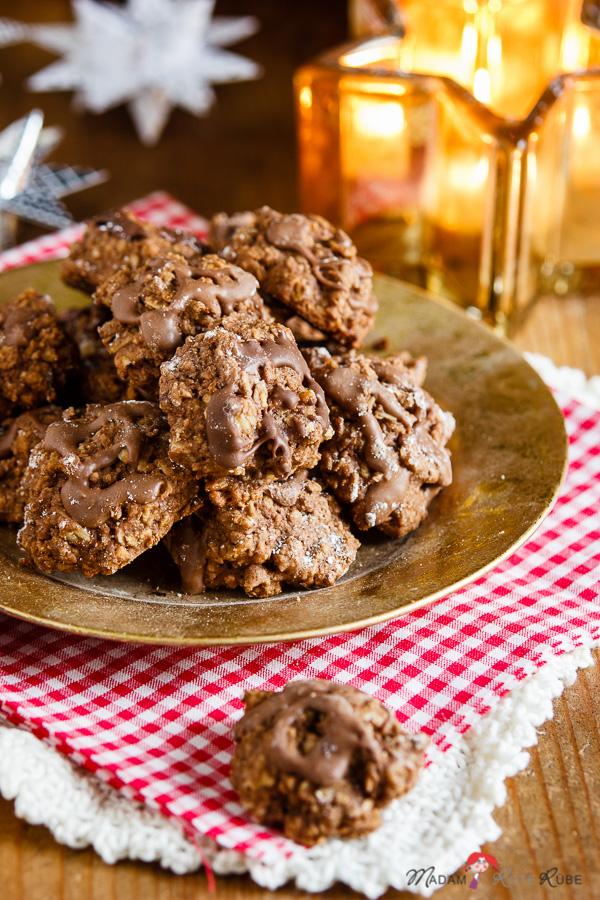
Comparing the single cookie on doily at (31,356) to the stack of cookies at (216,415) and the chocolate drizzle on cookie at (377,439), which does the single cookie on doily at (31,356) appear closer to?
the stack of cookies at (216,415)

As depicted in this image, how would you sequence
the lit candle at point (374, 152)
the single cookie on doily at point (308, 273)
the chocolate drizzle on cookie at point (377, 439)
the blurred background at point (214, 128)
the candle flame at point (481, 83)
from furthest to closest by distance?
the blurred background at point (214, 128)
the candle flame at point (481, 83)
the lit candle at point (374, 152)
the single cookie on doily at point (308, 273)
the chocolate drizzle on cookie at point (377, 439)

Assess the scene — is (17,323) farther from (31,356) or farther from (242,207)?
(242,207)

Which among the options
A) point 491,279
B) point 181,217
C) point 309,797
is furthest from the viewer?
point 181,217

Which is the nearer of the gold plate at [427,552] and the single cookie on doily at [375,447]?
the gold plate at [427,552]

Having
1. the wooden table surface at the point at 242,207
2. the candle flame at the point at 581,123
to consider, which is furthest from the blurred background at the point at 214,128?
the candle flame at the point at 581,123

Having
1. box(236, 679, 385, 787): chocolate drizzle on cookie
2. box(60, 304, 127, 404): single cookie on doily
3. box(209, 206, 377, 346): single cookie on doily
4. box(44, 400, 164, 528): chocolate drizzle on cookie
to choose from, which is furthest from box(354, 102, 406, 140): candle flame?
box(236, 679, 385, 787): chocolate drizzle on cookie

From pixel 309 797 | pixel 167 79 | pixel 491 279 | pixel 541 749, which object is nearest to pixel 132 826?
pixel 309 797

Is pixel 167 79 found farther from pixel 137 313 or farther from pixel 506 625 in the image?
pixel 506 625

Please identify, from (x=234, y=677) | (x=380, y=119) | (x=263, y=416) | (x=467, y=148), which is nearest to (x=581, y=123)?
(x=467, y=148)
